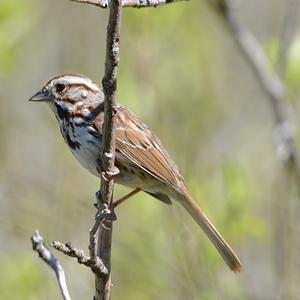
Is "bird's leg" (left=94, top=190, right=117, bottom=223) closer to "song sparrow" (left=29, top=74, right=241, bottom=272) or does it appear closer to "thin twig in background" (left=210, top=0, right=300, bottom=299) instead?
"song sparrow" (left=29, top=74, right=241, bottom=272)

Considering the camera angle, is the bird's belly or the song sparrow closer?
the bird's belly

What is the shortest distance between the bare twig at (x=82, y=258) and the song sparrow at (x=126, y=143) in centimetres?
91

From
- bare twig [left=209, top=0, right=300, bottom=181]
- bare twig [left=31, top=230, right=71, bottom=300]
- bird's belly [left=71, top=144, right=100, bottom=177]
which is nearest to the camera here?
bare twig [left=31, top=230, right=71, bottom=300]

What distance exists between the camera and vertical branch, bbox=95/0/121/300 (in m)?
3.35

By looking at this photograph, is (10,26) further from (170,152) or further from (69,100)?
(69,100)

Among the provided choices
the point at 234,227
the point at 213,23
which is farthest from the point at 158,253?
the point at 213,23

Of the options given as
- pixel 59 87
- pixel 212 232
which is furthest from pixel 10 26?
pixel 212 232

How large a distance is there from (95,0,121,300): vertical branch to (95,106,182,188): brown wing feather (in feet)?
2.43

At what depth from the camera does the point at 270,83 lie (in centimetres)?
565

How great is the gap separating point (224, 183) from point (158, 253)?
626 millimetres

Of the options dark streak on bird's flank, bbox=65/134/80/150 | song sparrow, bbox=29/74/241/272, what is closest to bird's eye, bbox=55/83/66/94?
song sparrow, bbox=29/74/241/272

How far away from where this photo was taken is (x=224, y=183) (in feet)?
19.5

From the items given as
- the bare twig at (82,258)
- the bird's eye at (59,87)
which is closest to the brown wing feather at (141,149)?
the bird's eye at (59,87)

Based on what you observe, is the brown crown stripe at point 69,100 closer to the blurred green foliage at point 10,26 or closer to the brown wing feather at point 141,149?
the brown wing feather at point 141,149
